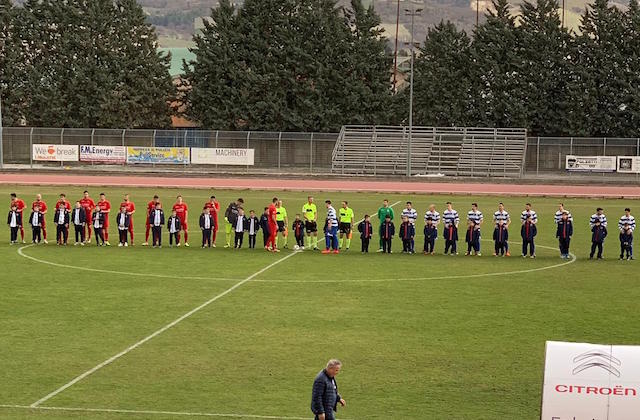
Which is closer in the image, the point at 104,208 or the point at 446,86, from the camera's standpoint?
the point at 104,208

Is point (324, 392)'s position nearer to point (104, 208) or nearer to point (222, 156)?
point (104, 208)

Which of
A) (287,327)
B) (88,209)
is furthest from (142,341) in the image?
(88,209)

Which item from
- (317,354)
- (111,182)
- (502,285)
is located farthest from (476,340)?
(111,182)

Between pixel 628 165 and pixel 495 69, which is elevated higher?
pixel 495 69

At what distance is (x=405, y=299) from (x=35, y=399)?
11577mm

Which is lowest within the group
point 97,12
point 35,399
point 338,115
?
point 35,399

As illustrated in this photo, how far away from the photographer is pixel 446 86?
88.5 metres

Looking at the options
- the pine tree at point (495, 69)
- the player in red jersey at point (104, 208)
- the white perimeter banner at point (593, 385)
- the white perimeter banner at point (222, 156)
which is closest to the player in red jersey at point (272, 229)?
the player in red jersey at point (104, 208)

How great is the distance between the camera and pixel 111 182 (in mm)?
65375

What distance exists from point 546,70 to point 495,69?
168 inches

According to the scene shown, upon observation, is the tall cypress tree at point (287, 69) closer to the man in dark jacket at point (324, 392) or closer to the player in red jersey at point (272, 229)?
the player in red jersey at point (272, 229)

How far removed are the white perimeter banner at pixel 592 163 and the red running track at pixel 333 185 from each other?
432 centimetres

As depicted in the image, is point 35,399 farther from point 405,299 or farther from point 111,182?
point 111,182

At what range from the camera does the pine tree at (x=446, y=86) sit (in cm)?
8712
